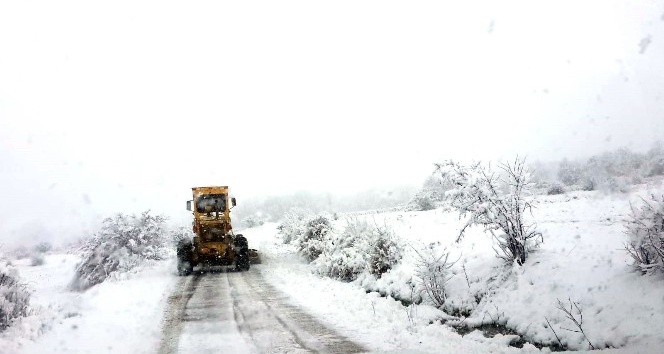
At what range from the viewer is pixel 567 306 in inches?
271

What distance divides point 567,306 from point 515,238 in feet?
6.78

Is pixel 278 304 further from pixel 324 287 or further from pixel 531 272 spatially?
pixel 531 272

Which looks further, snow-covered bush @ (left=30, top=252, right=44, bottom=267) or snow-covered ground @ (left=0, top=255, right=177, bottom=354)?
snow-covered bush @ (left=30, top=252, right=44, bottom=267)

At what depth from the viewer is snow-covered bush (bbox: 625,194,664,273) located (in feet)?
20.8

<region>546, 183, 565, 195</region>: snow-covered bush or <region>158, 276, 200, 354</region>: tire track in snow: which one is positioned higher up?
<region>546, 183, 565, 195</region>: snow-covered bush

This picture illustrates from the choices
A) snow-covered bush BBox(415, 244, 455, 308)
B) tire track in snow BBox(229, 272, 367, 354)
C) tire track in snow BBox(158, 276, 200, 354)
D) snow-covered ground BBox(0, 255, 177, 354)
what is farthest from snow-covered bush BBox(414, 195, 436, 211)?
snow-covered bush BBox(415, 244, 455, 308)

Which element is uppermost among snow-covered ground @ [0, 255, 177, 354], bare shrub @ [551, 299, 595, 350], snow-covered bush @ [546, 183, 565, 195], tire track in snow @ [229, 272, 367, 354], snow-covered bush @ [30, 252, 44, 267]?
snow-covered bush @ [546, 183, 565, 195]

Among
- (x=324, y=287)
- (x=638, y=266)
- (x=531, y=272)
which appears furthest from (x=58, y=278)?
(x=638, y=266)

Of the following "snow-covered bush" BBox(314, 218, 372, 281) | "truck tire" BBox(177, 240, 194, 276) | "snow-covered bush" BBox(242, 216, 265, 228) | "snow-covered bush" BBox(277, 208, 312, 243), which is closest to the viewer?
"snow-covered bush" BBox(314, 218, 372, 281)

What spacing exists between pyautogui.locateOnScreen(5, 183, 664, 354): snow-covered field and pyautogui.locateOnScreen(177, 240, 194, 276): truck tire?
4142 millimetres

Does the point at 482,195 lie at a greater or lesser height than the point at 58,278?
greater

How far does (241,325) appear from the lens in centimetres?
879

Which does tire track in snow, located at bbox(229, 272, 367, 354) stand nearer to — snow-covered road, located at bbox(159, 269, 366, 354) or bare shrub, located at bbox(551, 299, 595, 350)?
snow-covered road, located at bbox(159, 269, 366, 354)

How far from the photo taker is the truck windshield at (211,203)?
63.7ft
